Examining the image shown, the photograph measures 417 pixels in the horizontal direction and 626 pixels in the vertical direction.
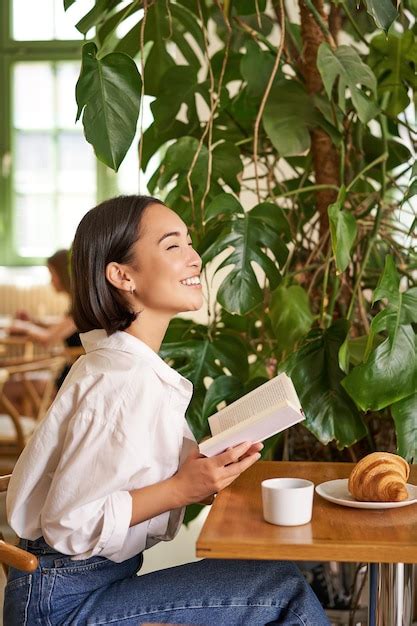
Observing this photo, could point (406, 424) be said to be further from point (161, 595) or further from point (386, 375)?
point (161, 595)

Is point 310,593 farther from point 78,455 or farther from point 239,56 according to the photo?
point 239,56

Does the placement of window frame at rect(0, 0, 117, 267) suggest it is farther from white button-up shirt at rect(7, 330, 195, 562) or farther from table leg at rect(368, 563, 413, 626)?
table leg at rect(368, 563, 413, 626)

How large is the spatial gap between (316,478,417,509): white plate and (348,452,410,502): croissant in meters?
0.02

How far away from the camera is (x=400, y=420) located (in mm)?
1996

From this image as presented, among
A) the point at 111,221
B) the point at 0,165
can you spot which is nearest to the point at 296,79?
the point at 111,221

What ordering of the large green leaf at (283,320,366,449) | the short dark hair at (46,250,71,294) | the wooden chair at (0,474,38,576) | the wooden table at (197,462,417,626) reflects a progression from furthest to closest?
the short dark hair at (46,250,71,294) → the large green leaf at (283,320,366,449) → the wooden chair at (0,474,38,576) → the wooden table at (197,462,417,626)

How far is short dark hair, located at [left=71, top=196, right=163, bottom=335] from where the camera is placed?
1.75 metres

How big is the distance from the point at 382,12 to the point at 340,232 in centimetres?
41

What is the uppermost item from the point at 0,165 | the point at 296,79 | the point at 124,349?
the point at 296,79

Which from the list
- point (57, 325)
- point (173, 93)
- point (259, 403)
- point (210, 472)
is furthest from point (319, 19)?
point (57, 325)

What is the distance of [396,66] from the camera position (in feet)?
7.89

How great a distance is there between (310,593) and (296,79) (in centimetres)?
136

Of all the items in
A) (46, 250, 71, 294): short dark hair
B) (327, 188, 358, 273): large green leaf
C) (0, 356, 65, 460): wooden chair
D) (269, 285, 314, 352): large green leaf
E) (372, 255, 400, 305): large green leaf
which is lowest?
(0, 356, 65, 460): wooden chair

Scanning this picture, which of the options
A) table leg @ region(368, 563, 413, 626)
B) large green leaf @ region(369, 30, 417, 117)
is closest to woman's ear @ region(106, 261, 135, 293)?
table leg @ region(368, 563, 413, 626)
